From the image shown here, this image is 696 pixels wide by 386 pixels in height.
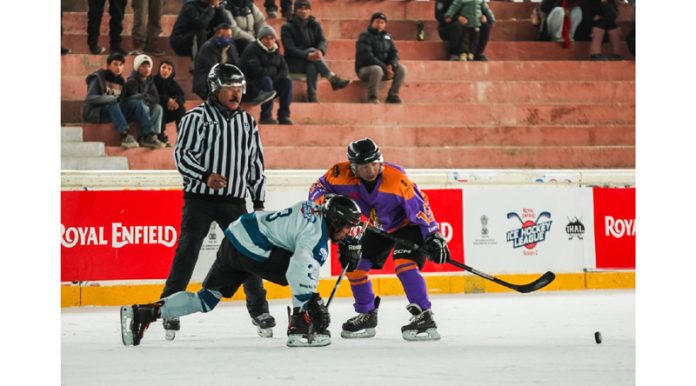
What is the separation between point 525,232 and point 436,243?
3.11 m

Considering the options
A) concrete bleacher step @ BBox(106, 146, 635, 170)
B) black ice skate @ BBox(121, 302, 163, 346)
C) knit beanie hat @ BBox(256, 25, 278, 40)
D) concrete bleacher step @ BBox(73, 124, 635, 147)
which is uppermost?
knit beanie hat @ BBox(256, 25, 278, 40)

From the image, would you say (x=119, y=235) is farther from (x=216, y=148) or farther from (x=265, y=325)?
(x=265, y=325)

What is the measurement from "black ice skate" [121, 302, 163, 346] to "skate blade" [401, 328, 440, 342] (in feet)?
4.10

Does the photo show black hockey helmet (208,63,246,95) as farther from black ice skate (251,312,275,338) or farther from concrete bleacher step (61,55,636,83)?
concrete bleacher step (61,55,636,83)

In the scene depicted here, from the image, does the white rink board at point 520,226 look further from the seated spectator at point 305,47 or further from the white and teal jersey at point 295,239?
the white and teal jersey at point 295,239

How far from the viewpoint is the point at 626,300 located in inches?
329

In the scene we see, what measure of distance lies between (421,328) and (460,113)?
5972 mm

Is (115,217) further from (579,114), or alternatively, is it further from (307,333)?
(579,114)

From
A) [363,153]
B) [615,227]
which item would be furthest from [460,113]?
[363,153]

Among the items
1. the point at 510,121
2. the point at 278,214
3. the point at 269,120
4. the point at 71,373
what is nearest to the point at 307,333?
the point at 278,214

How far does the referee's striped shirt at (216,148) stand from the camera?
639cm

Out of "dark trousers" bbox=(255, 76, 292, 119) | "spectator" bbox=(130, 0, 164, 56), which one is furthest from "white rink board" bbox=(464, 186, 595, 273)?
"spectator" bbox=(130, 0, 164, 56)

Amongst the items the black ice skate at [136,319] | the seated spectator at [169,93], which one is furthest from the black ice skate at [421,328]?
the seated spectator at [169,93]

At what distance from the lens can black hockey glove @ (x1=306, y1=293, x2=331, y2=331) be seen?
5.73 m
